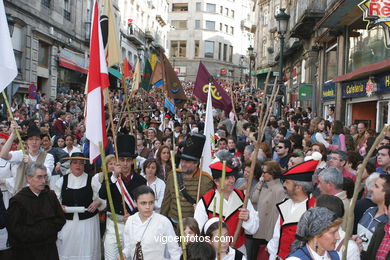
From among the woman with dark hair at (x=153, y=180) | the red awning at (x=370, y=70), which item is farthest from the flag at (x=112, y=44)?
the red awning at (x=370, y=70)

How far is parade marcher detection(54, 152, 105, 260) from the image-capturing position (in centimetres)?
538

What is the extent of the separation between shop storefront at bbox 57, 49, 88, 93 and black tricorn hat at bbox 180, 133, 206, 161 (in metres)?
22.3

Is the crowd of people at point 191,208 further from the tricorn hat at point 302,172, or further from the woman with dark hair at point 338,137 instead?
the woman with dark hair at point 338,137

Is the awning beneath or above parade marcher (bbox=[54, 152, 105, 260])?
above

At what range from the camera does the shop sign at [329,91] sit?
16875 mm

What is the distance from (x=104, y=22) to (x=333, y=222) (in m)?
4.80

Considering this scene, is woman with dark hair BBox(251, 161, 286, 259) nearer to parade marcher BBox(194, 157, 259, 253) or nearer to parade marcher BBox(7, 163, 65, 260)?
parade marcher BBox(194, 157, 259, 253)

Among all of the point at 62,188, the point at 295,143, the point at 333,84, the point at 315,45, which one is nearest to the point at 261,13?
the point at 315,45

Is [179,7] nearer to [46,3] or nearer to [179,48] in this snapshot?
[179,48]

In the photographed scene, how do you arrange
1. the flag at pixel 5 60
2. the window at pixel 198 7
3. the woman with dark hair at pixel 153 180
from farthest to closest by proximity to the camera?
the window at pixel 198 7 → the woman with dark hair at pixel 153 180 → the flag at pixel 5 60

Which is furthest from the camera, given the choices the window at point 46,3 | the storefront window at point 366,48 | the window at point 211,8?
the window at point 211,8

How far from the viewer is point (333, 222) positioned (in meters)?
3.15

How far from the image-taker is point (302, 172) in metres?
4.56

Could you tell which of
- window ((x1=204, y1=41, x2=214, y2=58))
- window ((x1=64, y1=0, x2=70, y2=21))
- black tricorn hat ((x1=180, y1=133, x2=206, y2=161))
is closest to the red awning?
black tricorn hat ((x1=180, y1=133, x2=206, y2=161))
